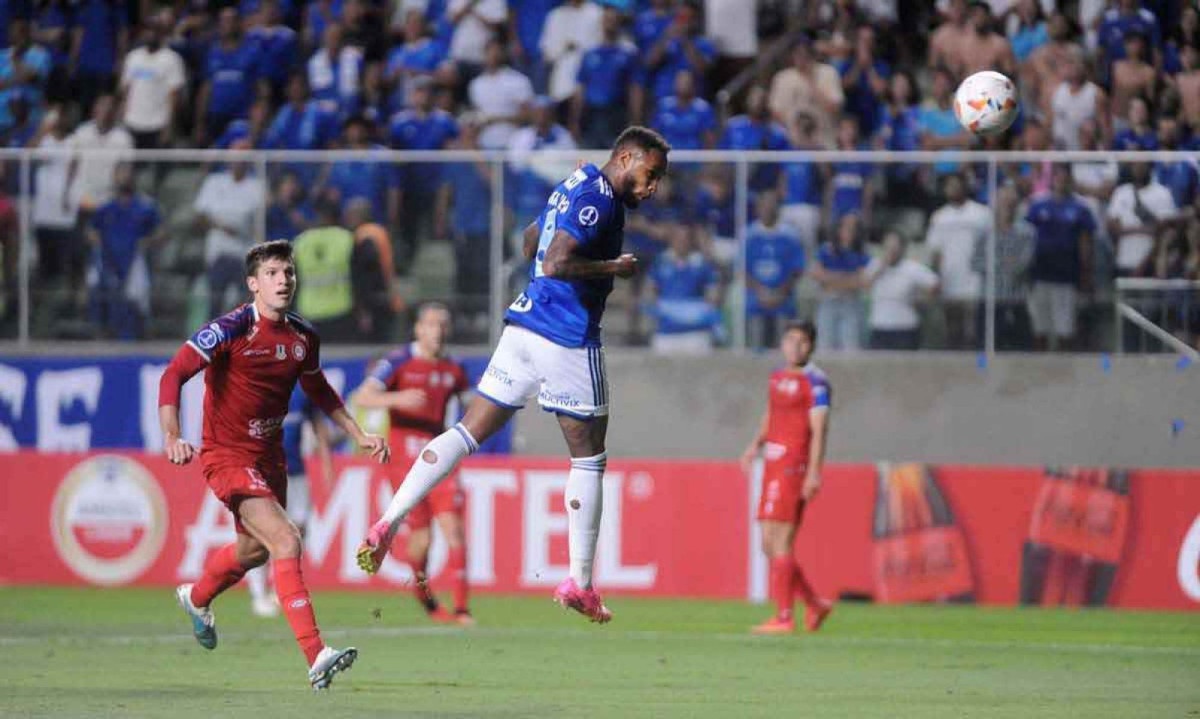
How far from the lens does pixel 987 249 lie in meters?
19.5

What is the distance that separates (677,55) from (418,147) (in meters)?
2.80

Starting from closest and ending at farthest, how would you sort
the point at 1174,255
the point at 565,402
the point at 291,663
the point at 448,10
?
the point at 565,402 < the point at 291,663 < the point at 1174,255 < the point at 448,10

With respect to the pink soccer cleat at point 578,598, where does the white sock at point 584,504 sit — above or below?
above

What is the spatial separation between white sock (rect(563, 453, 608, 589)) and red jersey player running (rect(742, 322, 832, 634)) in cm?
527

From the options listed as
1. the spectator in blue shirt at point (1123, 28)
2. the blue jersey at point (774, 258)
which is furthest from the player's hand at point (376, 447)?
the spectator in blue shirt at point (1123, 28)

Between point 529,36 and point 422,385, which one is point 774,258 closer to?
point 422,385

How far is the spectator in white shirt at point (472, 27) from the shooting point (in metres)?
22.5

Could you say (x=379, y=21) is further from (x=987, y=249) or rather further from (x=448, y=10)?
(x=987, y=249)

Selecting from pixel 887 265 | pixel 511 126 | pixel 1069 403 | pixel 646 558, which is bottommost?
pixel 646 558

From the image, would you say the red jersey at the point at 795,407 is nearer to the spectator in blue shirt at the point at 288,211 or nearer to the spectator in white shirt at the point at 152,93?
the spectator in blue shirt at the point at 288,211

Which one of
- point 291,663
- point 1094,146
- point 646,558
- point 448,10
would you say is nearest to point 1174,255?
point 1094,146

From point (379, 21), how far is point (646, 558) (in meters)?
7.22

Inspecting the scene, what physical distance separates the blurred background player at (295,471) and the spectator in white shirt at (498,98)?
4.51 metres

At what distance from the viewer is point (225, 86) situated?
74.6 ft
